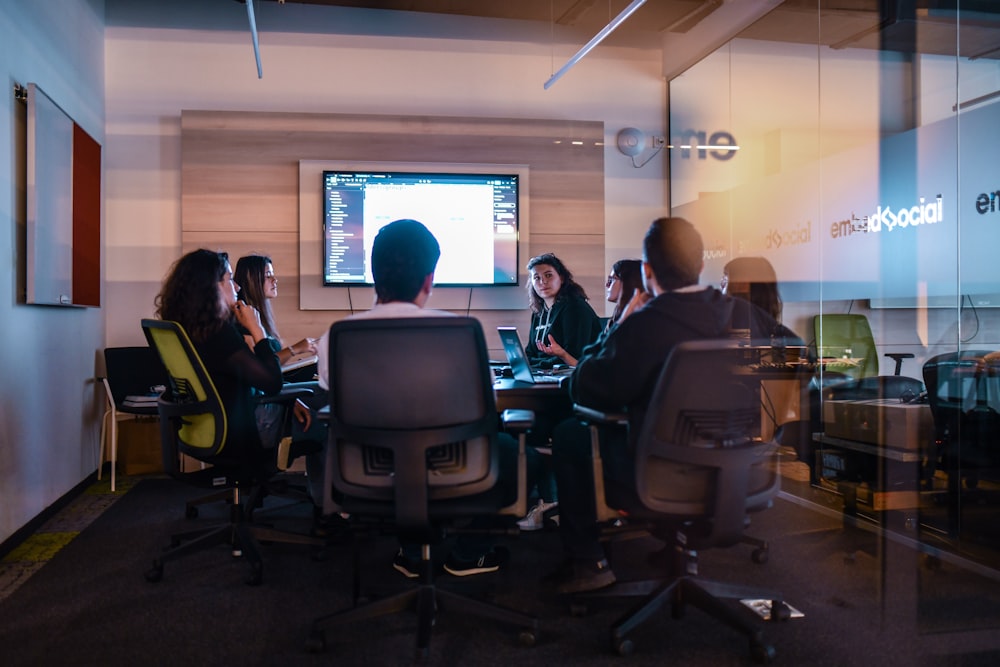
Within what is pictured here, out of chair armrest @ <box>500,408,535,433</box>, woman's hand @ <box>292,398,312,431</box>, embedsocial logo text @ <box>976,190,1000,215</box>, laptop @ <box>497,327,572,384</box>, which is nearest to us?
chair armrest @ <box>500,408,535,433</box>

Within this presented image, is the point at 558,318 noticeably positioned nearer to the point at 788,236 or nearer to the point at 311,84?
the point at 788,236

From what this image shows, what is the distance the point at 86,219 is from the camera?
4.55m

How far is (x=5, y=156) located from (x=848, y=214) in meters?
4.68

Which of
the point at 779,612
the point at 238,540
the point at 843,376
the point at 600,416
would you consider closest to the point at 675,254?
the point at 600,416

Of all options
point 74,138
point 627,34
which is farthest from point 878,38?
point 74,138

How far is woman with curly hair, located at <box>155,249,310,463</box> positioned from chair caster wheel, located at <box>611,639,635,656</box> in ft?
5.26

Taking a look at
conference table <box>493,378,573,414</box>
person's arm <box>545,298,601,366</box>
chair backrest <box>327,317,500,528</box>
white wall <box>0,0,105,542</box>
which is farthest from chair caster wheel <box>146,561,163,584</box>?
person's arm <box>545,298,601,366</box>

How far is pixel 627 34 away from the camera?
18.8 feet

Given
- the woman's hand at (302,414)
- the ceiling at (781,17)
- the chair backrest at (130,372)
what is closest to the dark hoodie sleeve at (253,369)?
the woman's hand at (302,414)

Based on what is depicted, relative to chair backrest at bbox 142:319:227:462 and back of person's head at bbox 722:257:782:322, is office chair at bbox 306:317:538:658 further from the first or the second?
back of person's head at bbox 722:257:782:322

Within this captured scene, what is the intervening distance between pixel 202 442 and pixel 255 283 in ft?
4.13

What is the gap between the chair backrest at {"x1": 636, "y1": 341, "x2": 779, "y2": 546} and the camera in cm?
205

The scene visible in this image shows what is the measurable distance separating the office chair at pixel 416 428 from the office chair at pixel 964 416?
2270 millimetres

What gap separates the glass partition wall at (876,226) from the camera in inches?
136
